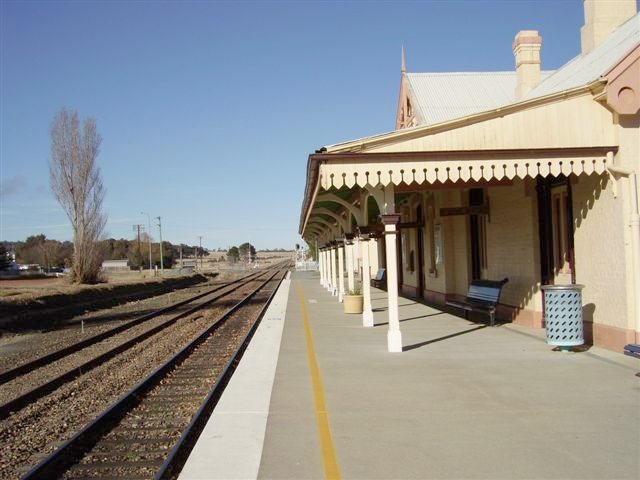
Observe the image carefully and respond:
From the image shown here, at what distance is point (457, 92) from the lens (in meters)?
23.0

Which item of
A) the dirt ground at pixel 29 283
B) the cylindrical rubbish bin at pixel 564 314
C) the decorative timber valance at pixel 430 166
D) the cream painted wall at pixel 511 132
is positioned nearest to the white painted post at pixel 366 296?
the decorative timber valance at pixel 430 166

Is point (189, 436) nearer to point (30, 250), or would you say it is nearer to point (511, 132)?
point (511, 132)

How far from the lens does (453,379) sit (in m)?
8.03

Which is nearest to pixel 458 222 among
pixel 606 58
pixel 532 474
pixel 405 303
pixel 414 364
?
pixel 405 303

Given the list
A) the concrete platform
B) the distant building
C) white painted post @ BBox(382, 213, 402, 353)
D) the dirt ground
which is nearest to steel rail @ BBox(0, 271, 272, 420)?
the concrete platform

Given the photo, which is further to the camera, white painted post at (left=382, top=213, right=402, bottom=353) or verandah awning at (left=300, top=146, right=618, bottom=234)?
white painted post at (left=382, top=213, right=402, bottom=353)

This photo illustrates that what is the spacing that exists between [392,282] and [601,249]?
10.3ft

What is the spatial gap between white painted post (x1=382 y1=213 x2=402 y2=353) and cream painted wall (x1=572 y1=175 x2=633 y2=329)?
2941 mm

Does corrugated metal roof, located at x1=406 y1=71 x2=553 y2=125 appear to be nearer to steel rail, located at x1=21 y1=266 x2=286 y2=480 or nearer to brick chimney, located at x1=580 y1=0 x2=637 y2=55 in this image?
brick chimney, located at x1=580 y1=0 x2=637 y2=55

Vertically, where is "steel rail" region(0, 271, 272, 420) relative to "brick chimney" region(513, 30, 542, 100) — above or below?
below

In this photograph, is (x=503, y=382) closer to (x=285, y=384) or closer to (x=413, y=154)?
(x=285, y=384)

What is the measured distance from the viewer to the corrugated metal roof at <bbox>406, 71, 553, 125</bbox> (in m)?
21.4

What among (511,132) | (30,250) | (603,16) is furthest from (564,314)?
(30,250)

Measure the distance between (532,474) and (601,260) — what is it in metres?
5.67
